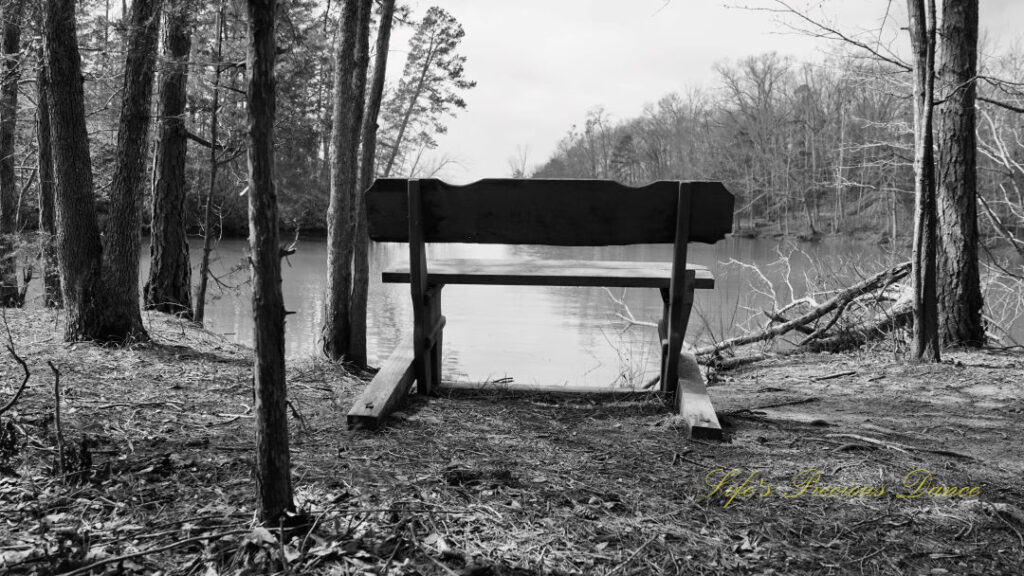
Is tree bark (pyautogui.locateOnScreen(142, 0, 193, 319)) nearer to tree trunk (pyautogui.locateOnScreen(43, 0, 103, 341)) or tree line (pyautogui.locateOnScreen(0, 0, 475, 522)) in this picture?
tree line (pyautogui.locateOnScreen(0, 0, 475, 522))

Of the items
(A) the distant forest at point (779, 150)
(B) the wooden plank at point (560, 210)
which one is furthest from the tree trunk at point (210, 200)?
(A) the distant forest at point (779, 150)

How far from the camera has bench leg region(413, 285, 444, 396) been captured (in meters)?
4.58

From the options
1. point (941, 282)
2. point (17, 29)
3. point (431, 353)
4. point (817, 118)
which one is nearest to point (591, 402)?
point (431, 353)

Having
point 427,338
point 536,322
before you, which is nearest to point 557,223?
point 427,338

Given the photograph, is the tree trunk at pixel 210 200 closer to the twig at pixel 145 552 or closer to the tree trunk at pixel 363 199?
the tree trunk at pixel 363 199

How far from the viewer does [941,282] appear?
6.98m

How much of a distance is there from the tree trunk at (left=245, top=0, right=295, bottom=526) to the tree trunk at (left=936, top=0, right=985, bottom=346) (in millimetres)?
6423

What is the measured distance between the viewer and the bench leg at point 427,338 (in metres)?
4.58

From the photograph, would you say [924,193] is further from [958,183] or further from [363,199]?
[363,199]

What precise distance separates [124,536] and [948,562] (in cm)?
258

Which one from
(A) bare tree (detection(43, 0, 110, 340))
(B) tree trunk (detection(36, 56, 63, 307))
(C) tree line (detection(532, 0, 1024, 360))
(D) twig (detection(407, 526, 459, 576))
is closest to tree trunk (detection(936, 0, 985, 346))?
(C) tree line (detection(532, 0, 1024, 360))

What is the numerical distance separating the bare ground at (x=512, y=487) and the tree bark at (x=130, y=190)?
1789 mm

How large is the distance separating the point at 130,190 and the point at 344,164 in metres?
2.21

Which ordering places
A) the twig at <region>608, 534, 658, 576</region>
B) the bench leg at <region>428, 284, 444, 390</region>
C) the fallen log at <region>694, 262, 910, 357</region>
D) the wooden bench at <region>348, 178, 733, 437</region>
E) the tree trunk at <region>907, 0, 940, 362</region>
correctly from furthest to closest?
1. the fallen log at <region>694, 262, 910, 357</region>
2. the tree trunk at <region>907, 0, 940, 362</region>
3. the bench leg at <region>428, 284, 444, 390</region>
4. the wooden bench at <region>348, 178, 733, 437</region>
5. the twig at <region>608, 534, 658, 576</region>
